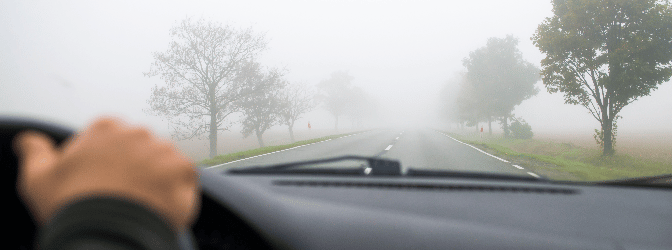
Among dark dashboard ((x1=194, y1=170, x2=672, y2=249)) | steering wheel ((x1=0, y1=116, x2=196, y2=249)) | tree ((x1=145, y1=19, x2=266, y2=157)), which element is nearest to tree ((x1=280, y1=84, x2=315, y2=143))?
tree ((x1=145, y1=19, x2=266, y2=157))

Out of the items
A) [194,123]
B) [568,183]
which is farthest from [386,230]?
[194,123]

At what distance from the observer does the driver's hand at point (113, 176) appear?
55cm

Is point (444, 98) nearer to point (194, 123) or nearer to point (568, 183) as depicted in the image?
point (194, 123)

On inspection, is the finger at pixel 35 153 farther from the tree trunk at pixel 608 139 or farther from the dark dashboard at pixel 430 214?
the tree trunk at pixel 608 139

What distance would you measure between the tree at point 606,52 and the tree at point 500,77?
635 inches

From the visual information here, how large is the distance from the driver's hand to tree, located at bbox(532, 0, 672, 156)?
1528cm

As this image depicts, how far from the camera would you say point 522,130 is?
2612cm

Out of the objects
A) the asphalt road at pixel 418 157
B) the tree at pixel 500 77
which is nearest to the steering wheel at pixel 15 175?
the asphalt road at pixel 418 157

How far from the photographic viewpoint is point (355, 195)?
2055 mm

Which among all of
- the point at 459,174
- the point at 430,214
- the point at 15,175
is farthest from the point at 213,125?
the point at 15,175

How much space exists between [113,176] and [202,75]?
2182 cm

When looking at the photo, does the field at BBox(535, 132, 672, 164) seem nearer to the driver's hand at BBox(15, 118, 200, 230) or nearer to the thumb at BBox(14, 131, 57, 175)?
the driver's hand at BBox(15, 118, 200, 230)

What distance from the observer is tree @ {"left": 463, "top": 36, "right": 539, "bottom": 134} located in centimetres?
2975

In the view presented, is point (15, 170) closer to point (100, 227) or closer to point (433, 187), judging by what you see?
point (100, 227)
